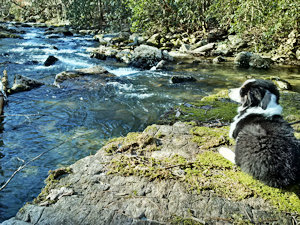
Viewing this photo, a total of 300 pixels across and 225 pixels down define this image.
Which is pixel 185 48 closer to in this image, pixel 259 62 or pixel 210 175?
pixel 259 62

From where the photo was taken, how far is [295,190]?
2.59 meters

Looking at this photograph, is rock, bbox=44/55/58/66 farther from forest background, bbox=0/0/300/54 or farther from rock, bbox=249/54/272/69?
rock, bbox=249/54/272/69

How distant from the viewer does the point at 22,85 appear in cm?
928

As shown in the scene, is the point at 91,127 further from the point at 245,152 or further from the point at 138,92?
the point at 245,152

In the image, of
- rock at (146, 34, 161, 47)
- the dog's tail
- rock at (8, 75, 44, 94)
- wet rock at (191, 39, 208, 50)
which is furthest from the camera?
rock at (146, 34, 161, 47)

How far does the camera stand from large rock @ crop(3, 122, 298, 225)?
2.34 meters

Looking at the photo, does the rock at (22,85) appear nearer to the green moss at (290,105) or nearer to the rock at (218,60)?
the green moss at (290,105)

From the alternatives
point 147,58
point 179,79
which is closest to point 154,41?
point 147,58

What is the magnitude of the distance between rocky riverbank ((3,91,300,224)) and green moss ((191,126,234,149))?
0.02 meters

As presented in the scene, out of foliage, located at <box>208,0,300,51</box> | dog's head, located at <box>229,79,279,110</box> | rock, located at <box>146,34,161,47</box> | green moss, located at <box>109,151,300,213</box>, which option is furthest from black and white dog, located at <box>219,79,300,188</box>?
rock, located at <box>146,34,161,47</box>

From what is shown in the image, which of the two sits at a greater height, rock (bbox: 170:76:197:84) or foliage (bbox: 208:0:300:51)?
foliage (bbox: 208:0:300:51)

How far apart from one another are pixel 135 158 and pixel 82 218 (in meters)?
1.25

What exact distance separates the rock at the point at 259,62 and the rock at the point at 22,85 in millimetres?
11538

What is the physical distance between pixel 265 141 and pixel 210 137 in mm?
1395
